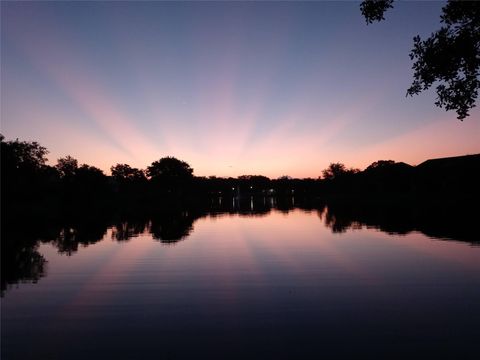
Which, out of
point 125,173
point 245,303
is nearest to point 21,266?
point 245,303

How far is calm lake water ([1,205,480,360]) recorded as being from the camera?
1001 cm

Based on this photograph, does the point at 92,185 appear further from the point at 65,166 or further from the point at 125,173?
the point at 125,173

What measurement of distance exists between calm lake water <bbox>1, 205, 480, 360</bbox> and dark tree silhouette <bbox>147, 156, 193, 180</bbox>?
159m

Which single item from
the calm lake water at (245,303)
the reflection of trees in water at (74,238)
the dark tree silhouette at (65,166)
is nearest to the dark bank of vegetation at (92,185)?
the dark tree silhouette at (65,166)

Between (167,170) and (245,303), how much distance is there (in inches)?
6894

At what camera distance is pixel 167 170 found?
18475 centimetres

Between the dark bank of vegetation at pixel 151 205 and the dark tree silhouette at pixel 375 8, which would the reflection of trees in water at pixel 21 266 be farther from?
the dark tree silhouette at pixel 375 8

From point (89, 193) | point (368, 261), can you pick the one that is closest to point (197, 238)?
point (368, 261)

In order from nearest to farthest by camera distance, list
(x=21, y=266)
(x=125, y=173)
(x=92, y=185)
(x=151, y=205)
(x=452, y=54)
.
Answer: (x=452, y=54)
(x=21, y=266)
(x=92, y=185)
(x=151, y=205)
(x=125, y=173)

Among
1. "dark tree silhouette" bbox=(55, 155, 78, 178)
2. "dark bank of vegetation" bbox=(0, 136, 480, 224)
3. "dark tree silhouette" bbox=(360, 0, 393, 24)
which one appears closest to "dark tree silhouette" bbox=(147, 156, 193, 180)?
"dark bank of vegetation" bbox=(0, 136, 480, 224)

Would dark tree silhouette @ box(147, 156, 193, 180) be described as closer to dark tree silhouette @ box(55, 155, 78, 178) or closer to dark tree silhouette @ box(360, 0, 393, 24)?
dark tree silhouette @ box(55, 155, 78, 178)

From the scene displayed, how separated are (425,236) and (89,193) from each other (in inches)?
3149

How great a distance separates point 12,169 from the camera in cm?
4238

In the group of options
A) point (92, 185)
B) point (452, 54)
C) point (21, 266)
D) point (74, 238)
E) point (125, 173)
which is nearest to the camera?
point (452, 54)
